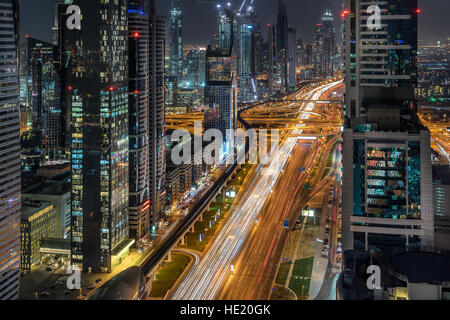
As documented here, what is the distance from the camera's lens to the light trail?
11.6 m

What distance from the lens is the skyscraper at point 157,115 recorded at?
17281 mm

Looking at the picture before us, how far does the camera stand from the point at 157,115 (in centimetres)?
1778

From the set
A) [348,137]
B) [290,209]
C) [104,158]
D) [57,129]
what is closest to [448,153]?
[290,209]

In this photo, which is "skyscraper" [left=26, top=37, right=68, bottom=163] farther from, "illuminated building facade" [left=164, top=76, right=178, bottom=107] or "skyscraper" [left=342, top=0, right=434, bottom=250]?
Result: "skyscraper" [left=342, top=0, right=434, bottom=250]

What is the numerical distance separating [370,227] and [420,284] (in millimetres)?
3656

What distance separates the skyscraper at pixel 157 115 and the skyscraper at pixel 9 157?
6.94m

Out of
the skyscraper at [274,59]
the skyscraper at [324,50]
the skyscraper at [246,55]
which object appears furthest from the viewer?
the skyscraper at [324,50]

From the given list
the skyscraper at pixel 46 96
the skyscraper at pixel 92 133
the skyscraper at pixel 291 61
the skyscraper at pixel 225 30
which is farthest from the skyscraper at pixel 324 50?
the skyscraper at pixel 92 133

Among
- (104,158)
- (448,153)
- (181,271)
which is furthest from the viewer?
(448,153)

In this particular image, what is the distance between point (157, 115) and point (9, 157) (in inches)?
318

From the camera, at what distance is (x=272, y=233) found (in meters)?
15.2

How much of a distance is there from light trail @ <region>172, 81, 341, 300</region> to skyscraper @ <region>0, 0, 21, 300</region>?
3.62 meters

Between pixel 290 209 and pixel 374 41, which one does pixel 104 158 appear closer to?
pixel 290 209

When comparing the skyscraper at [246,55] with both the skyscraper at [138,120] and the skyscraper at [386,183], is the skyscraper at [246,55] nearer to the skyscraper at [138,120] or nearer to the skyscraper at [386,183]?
the skyscraper at [138,120]
